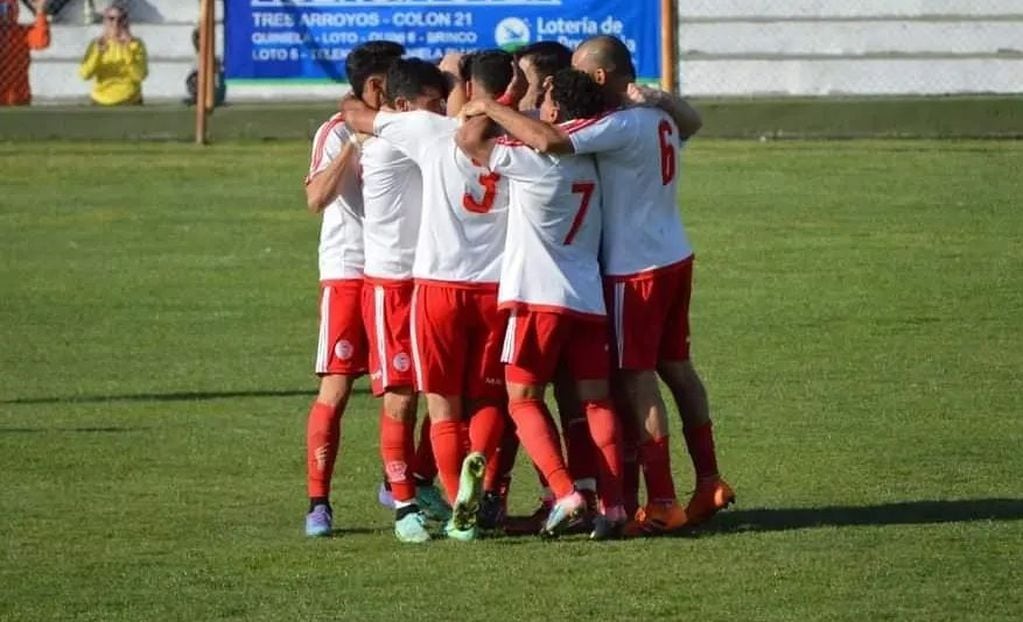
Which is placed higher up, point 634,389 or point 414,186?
point 414,186

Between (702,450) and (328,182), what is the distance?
1869 millimetres

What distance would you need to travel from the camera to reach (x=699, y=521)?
9.52 metres

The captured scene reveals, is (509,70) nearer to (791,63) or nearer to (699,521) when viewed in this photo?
(699,521)

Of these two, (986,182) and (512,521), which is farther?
(986,182)

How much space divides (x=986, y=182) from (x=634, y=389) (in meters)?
12.9

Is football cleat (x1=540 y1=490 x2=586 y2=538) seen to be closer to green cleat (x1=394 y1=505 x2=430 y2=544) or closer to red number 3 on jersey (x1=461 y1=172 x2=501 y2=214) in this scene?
green cleat (x1=394 y1=505 x2=430 y2=544)

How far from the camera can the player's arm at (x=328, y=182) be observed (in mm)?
9289

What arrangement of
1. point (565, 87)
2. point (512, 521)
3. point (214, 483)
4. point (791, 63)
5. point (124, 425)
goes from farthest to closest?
1. point (791, 63)
2. point (124, 425)
3. point (214, 483)
4. point (512, 521)
5. point (565, 87)

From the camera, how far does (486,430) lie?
368 inches

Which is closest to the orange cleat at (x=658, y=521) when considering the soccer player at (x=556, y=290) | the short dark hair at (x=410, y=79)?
the soccer player at (x=556, y=290)

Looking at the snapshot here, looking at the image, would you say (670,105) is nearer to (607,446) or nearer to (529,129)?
(529,129)

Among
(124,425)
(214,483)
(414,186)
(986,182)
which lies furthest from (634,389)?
(986,182)

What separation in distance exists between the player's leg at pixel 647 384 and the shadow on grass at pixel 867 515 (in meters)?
0.22

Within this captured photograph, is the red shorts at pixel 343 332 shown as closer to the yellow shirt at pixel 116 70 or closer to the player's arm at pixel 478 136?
the player's arm at pixel 478 136
